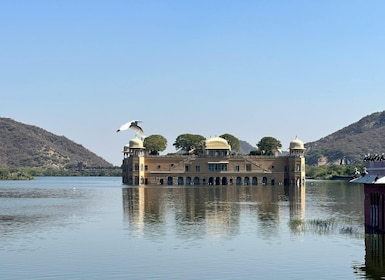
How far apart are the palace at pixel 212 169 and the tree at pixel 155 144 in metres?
12.7

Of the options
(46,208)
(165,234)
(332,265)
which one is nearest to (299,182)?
(46,208)

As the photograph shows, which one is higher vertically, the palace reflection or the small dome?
the small dome

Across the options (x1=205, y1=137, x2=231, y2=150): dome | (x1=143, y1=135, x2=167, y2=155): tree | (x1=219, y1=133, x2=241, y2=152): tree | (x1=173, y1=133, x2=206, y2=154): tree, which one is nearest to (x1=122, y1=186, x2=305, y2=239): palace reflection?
(x1=205, y1=137, x2=231, y2=150): dome

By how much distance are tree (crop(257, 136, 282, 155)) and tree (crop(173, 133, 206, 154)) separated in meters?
13.7

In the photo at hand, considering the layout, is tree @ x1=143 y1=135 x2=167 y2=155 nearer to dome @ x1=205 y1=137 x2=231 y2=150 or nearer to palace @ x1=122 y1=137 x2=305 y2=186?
palace @ x1=122 y1=137 x2=305 y2=186

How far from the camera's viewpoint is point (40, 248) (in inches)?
1528

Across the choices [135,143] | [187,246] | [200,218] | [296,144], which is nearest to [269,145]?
[296,144]

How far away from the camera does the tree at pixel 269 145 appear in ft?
572

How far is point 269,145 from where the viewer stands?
573ft

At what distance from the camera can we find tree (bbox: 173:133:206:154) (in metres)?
178

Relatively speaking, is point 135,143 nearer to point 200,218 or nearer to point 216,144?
point 216,144

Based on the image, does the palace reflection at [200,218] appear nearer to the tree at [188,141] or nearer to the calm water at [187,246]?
the calm water at [187,246]

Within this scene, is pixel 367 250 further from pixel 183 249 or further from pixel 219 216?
pixel 219 216

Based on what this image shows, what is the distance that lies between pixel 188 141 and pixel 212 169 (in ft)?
66.8
